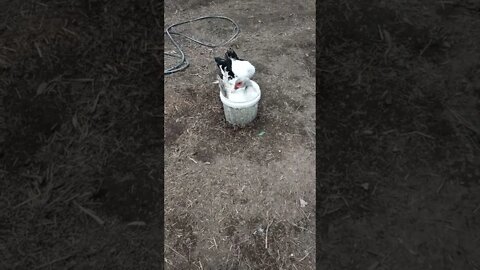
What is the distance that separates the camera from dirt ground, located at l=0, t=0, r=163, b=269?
284 centimetres

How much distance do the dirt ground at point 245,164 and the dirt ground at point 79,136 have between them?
0.18 metres

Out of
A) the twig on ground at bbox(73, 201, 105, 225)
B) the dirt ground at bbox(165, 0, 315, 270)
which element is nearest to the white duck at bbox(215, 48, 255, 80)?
the dirt ground at bbox(165, 0, 315, 270)

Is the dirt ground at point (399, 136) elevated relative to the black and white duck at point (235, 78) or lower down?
lower down

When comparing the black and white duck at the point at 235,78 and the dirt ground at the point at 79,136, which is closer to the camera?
the dirt ground at the point at 79,136

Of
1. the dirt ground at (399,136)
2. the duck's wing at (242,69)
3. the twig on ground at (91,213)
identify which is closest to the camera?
the dirt ground at (399,136)

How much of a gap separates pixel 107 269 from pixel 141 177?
0.81 meters

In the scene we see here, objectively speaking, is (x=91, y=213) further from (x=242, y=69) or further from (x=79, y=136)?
(x=242, y=69)

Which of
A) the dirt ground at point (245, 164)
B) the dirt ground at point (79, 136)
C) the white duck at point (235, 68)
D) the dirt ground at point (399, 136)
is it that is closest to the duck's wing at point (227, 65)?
the white duck at point (235, 68)

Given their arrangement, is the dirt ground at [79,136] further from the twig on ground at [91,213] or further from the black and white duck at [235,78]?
the black and white duck at [235,78]

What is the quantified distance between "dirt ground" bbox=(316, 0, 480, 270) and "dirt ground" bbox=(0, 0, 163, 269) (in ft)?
4.95

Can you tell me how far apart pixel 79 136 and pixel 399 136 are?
288 cm

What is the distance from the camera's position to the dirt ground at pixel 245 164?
2.85 meters

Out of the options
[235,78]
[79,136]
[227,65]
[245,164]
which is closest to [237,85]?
[235,78]

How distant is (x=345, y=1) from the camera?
17.3 feet
